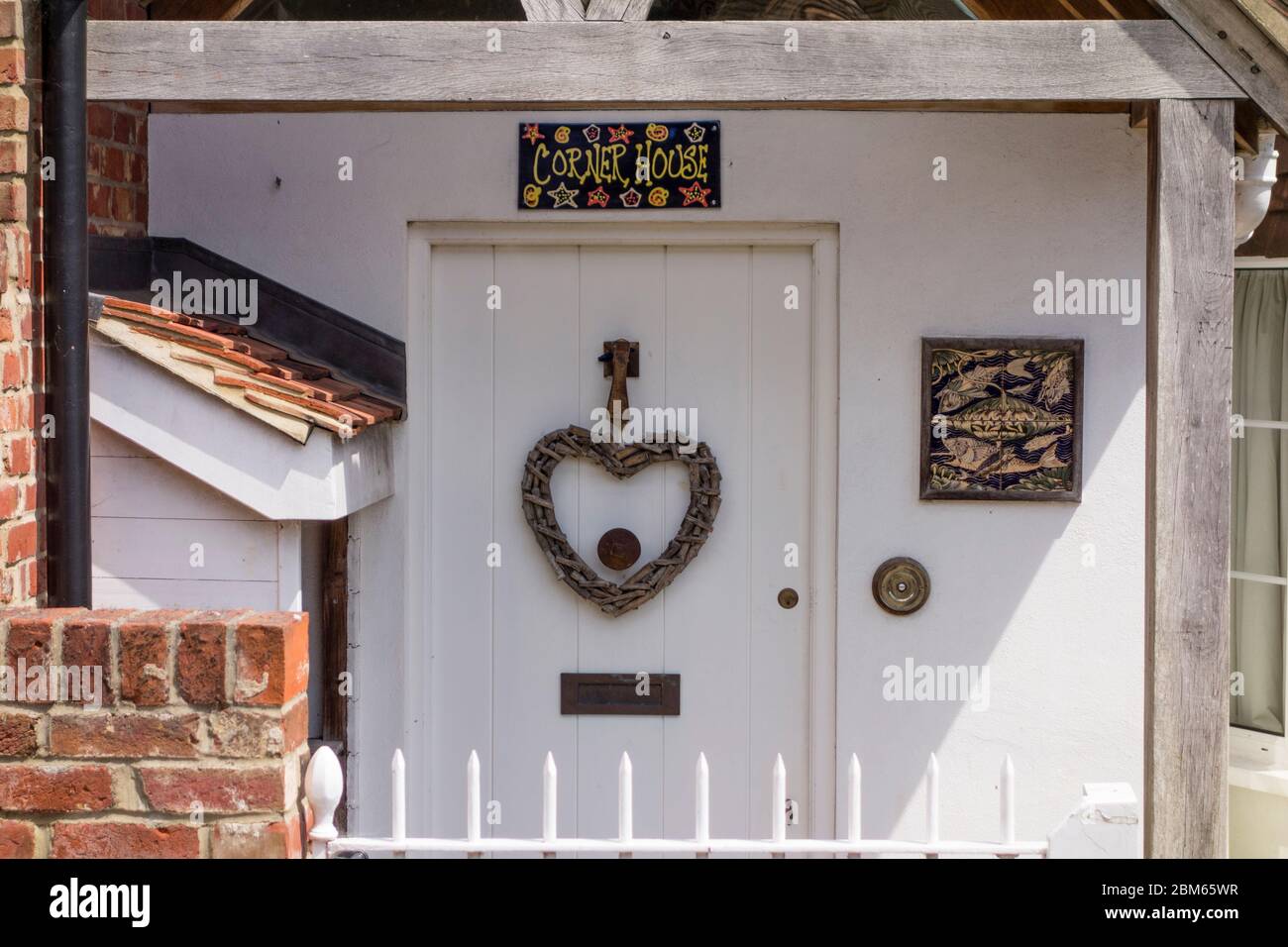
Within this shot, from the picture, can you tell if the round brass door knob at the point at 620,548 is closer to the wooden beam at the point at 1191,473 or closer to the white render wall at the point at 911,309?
the white render wall at the point at 911,309

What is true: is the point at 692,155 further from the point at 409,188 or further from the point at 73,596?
the point at 73,596

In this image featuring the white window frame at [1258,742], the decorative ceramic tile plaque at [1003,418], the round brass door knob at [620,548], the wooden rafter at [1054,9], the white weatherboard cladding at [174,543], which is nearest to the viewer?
the wooden rafter at [1054,9]

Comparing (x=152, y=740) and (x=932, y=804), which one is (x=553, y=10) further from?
(x=932, y=804)

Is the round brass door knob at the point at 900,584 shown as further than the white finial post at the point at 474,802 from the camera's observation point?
Yes

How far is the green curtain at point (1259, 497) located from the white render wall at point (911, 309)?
787 mm

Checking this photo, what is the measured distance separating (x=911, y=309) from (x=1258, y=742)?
7.13ft

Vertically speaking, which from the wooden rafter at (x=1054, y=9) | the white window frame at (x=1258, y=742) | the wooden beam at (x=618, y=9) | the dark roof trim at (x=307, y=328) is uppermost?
the wooden rafter at (x=1054, y=9)

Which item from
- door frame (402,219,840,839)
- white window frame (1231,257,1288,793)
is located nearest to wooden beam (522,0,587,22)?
door frame (402,219,840,839)

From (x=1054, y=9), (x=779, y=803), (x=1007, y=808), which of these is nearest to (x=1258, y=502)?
(x=1054, y=9)

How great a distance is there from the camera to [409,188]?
14.0 ft

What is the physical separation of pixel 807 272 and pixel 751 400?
489mm

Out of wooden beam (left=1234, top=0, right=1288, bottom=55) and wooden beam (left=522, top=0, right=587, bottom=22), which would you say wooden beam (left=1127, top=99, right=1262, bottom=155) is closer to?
wooden beam (left=1234, top=0, right=1288, bottom=55)

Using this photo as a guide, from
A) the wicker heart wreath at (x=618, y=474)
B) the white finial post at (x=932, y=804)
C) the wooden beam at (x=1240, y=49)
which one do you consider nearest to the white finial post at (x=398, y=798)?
the white finial post at (x=932, y=804)

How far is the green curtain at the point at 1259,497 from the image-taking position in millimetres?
4645
